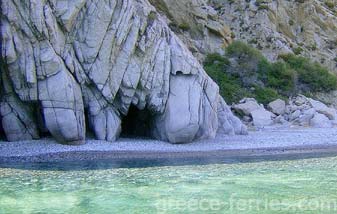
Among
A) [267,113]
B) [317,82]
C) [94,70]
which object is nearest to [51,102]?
[94,70]

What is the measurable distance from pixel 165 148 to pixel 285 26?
133ft

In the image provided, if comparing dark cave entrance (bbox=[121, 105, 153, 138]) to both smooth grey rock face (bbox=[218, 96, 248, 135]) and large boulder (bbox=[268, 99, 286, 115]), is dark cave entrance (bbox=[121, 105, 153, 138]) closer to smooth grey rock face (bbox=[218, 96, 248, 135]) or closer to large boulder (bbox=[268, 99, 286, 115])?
smooth grey rock face (bbox=[218, 96, 248, 135])

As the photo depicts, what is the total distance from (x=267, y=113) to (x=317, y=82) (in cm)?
1405

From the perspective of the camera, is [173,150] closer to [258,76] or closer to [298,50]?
[258,76]

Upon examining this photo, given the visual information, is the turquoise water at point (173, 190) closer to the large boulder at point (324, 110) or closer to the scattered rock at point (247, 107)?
the scattered rock at point (247, 107)

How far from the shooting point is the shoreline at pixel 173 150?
960 inches

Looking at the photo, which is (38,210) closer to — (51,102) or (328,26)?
(51,102)

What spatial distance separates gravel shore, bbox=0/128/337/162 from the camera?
24.7 m

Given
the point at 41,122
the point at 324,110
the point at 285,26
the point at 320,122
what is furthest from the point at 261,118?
the point at 285,26

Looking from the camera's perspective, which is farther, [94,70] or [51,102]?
[94,70]

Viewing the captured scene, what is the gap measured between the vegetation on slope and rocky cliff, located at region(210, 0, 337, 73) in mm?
5644

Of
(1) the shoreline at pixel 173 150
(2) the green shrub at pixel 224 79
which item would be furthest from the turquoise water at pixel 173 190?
(2) the green shrub at pixel 224 79

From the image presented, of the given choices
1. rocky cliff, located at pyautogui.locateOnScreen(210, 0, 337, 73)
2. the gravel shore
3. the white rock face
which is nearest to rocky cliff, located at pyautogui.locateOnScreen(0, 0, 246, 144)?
the gravel shore

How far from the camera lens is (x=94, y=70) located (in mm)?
28078
